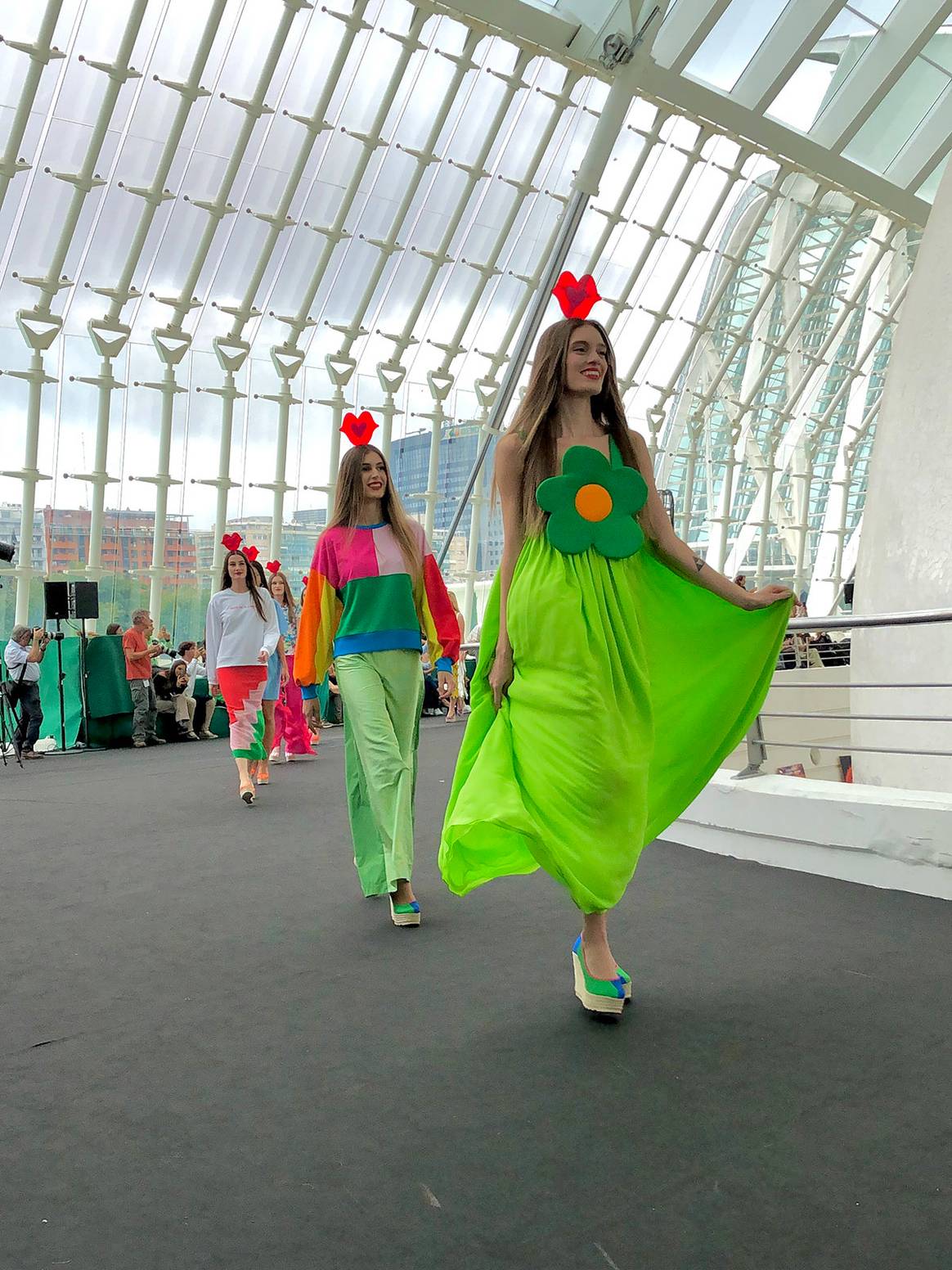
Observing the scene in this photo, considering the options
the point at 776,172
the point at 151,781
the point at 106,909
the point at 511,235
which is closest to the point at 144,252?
the point at 511,235

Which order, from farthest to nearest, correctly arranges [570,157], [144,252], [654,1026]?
[570,157] < [144,252] < [654,1026]

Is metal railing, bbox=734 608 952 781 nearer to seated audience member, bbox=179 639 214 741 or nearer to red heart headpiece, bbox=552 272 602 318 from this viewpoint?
red heart headpiece, bbox=552 272 602 318

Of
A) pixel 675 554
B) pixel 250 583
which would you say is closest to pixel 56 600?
pixel 250 583

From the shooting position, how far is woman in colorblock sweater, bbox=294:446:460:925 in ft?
13.5

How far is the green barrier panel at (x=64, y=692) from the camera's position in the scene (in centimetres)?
1273

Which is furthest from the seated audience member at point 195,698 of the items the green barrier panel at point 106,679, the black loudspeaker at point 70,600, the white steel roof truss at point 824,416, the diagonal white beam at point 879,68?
the diagonal white beam at point 879,68

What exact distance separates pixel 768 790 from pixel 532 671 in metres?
2.09

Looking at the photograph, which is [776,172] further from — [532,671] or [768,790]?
[532,671]

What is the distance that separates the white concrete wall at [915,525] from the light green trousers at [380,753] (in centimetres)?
333

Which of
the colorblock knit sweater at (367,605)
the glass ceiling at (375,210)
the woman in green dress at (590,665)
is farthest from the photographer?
the glass ceiling at (375,210)

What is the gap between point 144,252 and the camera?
1540 cm

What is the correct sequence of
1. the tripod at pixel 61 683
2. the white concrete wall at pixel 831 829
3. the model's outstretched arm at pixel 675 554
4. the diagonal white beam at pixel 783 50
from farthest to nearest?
the diagonal white beam at pixel 783 50 → the tripod at pixel 61 683 → the white concrete wall at pixel 831 829 → the model's outstretched arm at pixel 675 554

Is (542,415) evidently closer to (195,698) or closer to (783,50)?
(195,698)

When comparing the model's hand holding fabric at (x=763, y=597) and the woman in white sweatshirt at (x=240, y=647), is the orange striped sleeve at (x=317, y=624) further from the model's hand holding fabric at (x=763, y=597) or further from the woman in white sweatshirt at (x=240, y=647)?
the woman in white sweatshirt at (x=240, y=647)
